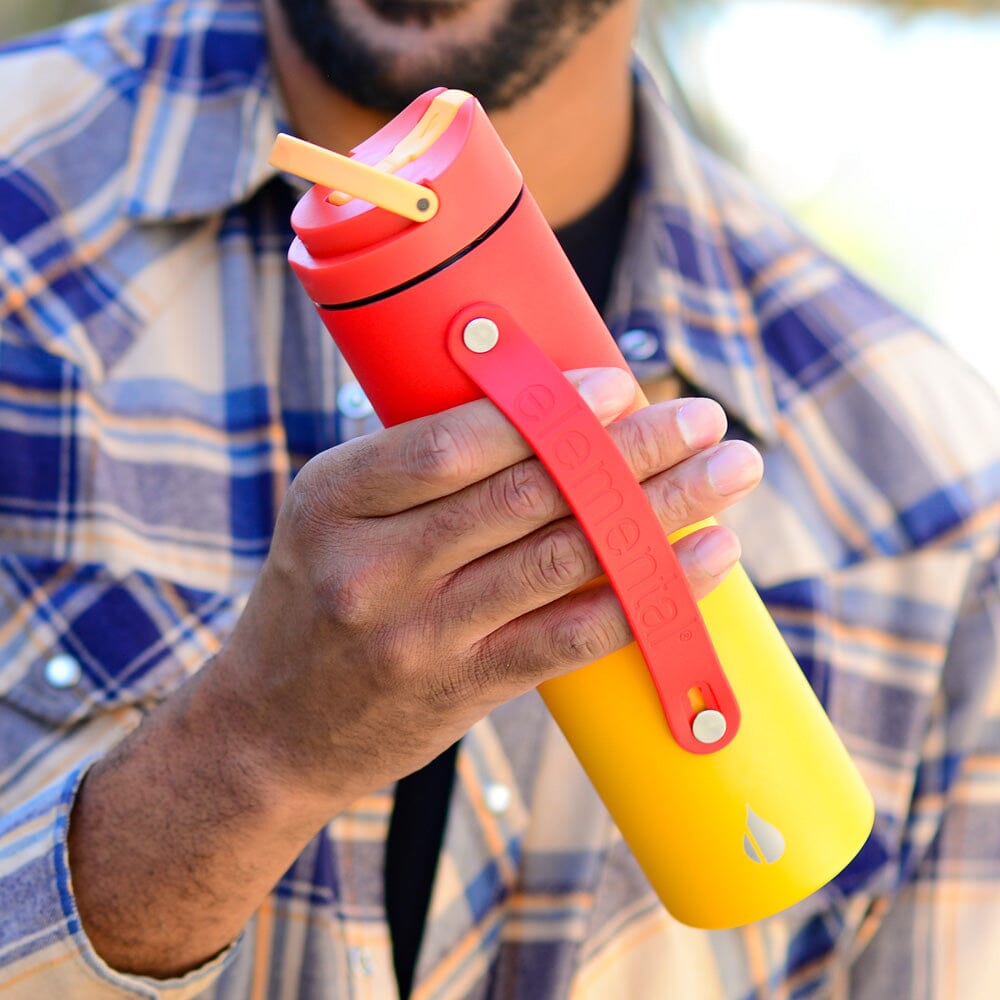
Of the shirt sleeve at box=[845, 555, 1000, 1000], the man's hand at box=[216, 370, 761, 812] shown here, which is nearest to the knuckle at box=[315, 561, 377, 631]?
the man's hand at box=[216, 370, 761, 812]

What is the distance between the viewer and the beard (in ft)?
3.55

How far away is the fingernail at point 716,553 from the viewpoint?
2.12ft

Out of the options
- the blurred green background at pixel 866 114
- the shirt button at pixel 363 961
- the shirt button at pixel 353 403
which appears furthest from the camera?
the blurred green background at pixel 866 114

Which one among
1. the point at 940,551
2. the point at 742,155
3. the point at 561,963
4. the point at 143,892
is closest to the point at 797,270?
the point at 940,551

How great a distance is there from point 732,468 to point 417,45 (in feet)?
2.06

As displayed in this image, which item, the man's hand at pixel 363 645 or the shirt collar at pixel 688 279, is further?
the shirt collar at pixel 688 279

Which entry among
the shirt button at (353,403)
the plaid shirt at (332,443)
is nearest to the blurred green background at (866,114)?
the plaid shirt at (332,443)

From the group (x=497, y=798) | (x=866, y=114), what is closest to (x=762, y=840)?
(x=497, y=798)

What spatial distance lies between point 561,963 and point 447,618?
0.50 m

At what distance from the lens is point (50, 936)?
0.79 m

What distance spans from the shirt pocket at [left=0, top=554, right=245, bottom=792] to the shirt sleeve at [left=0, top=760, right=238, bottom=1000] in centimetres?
18

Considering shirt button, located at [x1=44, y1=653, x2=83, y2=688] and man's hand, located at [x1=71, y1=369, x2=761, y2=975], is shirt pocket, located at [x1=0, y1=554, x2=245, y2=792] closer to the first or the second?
shirt button, located at [x1=44, y1=653, x2=83, y2=688]

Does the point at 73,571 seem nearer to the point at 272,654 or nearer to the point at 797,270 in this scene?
the point at 272,654

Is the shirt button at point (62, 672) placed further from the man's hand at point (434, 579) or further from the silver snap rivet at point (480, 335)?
the silver snap rivet at point (480, 335)
